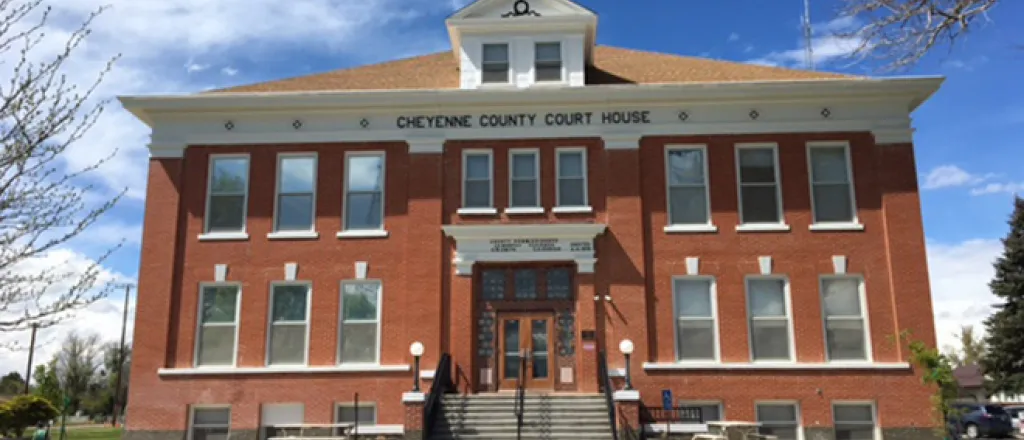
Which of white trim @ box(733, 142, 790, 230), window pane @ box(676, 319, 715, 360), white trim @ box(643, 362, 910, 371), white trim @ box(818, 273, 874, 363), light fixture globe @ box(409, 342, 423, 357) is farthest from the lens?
white trim @ box(733, 142, 790, 230)

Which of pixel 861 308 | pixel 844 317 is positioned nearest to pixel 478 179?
pixel 844 317

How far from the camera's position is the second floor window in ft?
68.8

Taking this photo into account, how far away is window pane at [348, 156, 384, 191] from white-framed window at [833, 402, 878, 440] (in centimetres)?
1228

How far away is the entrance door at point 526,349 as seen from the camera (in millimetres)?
19281

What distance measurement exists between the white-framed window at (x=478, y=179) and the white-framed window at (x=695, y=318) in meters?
5.08

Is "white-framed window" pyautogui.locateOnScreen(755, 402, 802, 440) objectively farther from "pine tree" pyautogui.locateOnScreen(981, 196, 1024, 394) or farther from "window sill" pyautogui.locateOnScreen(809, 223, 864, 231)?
"pine tree" pyautogui.locateOnScreen(981, 196, 1024, 394)

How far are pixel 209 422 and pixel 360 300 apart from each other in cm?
460

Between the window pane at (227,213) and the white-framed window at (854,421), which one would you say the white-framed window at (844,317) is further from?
the window pane at (227,213)

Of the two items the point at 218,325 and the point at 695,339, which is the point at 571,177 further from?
the point at 218,325

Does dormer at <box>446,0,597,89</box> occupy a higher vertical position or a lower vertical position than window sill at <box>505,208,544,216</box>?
higher

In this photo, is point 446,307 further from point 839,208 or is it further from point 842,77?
point 842,77

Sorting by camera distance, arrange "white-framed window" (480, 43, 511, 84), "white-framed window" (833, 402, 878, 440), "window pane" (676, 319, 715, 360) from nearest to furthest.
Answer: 1. "white-framed window" (833, 402, 878, 440)
2. "window pane" (676, 319, 715, 360)
3. "white-framed window" (480, 43, 511, 84)

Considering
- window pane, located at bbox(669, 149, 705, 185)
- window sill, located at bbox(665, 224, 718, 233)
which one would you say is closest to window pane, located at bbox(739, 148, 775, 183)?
window pane, located at bbox(669, 149, 705, 185)

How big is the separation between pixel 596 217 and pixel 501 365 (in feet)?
14.1
